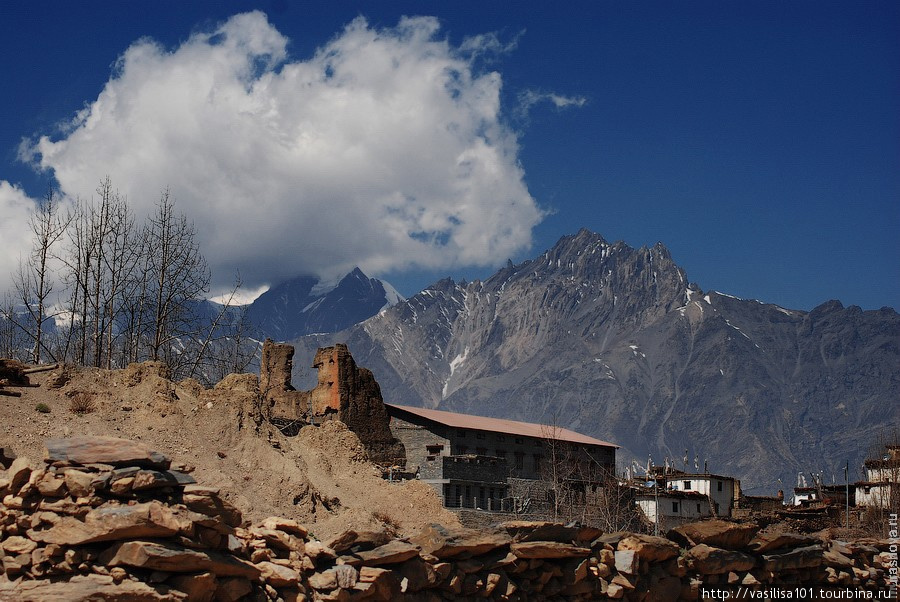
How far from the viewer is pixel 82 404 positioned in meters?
30.2

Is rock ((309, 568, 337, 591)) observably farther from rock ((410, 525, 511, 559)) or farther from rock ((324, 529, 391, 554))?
rock ((410, 525, 511, 559))

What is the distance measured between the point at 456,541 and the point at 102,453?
6369mm

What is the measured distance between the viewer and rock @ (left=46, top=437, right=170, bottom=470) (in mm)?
13805

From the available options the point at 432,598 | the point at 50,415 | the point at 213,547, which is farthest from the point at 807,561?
the point at 50,415

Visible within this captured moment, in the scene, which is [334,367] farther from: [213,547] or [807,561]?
[213,547]

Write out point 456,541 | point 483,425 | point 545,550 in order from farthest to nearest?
point 483,425
point 545,550
point 456,541

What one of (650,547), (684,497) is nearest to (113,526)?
(650,547)

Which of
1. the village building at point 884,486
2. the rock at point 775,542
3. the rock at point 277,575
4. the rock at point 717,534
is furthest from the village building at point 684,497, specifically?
the rock at point 277,575

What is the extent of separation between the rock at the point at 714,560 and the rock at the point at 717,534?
0.23 m

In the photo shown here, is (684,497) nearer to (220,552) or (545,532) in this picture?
(545,532)

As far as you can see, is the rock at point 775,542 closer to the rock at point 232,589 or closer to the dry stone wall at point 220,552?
the dry stone wall at point 220,552

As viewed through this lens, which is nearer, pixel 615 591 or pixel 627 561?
pixel 615 591

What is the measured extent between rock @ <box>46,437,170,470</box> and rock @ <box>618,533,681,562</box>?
10275 mm

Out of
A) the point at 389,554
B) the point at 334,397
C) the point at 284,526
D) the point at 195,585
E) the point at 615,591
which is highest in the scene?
the point at 334,397
